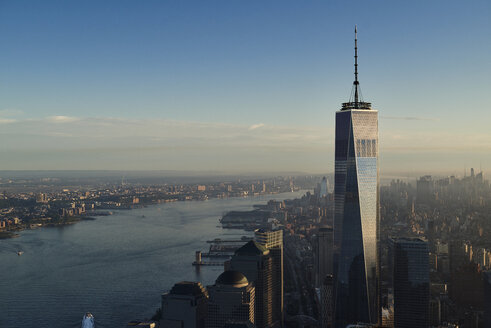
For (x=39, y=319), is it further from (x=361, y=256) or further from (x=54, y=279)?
(x=361, y=256)

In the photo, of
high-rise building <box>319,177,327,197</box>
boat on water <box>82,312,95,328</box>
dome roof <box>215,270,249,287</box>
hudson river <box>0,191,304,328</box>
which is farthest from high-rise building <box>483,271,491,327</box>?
high-rise building <box>319,177,327,197</box>

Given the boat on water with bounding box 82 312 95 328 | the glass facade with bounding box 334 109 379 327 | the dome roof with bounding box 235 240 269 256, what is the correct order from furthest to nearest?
the dome roof with bounding box 235 240 269 256 → the glass facade with bounding box 334 109 379 327 → the boat on water with bounding box 82 312 95 328

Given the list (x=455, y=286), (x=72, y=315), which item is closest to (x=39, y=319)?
(x=72, y=315)

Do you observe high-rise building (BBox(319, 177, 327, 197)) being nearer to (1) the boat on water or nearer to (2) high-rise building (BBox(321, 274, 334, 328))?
(2) high-rise building (BBox(321, 274, 334, 328))

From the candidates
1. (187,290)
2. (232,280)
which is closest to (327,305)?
(232,280)

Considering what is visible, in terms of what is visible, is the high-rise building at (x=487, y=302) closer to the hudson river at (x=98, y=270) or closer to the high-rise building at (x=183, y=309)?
the high-rise building at (x=183, y=309)
